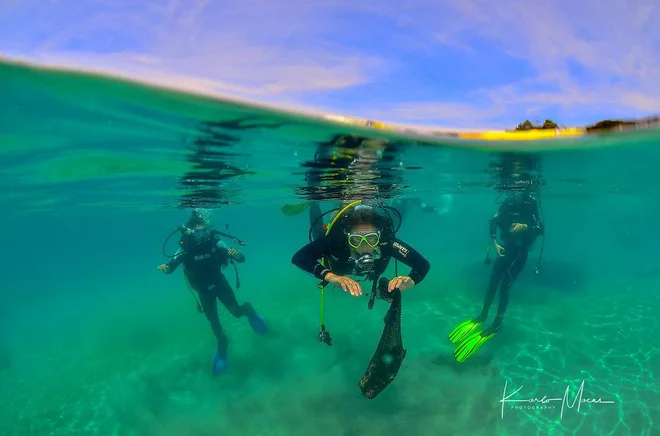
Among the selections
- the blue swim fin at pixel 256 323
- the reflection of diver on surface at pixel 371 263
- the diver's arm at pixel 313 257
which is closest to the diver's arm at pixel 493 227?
the reflection of diver on surface at pixel 371 263

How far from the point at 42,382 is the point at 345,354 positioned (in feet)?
35.8

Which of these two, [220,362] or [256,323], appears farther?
[256,323]

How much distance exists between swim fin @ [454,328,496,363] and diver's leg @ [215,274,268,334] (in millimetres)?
6366

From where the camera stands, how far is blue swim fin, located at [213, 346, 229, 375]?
10961 millimetres

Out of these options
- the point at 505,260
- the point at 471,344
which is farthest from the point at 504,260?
the point at 471,344

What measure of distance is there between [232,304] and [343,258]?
6640 millimetres

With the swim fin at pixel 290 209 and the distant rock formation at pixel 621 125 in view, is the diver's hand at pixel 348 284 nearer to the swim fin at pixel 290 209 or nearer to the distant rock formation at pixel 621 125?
the distant rock formation at pixel 621 125

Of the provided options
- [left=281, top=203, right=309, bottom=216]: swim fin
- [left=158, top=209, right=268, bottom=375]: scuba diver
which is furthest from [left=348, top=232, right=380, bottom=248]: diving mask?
[left=281, top=203, right=309, bottom=216]: swim fin

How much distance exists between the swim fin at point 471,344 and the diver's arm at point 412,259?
5.44 meters

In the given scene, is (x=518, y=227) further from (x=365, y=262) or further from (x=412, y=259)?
(x=365, y=262)

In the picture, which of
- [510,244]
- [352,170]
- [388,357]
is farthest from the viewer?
[352,170]

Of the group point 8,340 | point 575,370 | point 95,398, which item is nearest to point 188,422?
point 95,398

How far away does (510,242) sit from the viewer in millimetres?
11969

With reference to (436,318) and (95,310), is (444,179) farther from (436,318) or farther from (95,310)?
(95,310)
